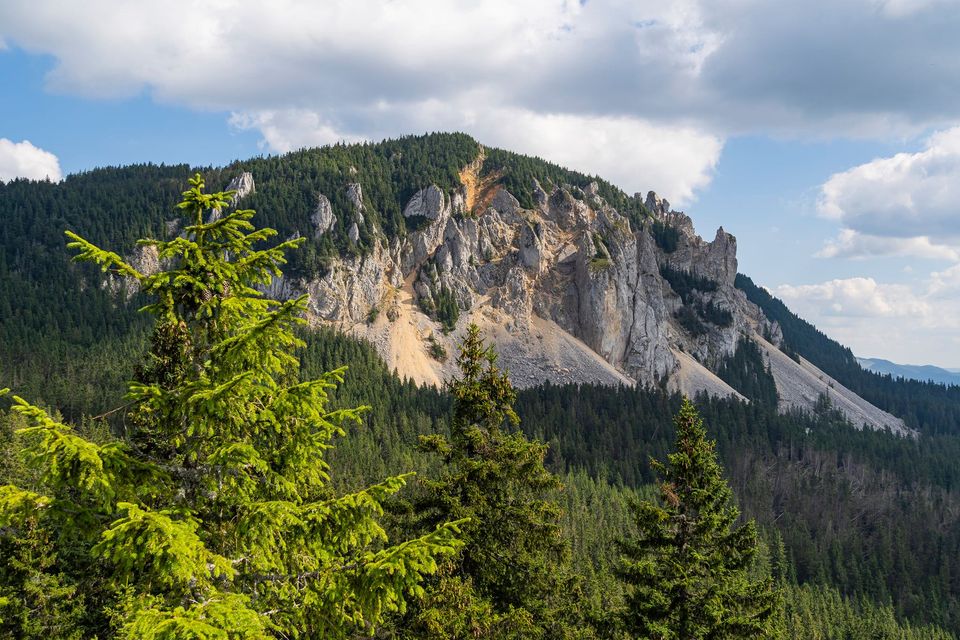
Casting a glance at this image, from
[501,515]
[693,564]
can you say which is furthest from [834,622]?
[501,515]

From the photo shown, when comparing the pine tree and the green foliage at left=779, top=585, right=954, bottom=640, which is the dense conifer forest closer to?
the pine tree

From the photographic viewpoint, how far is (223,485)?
1053cm

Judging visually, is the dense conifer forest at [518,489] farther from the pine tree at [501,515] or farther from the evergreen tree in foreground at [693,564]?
the evergreen tree in foreground at [693,564]

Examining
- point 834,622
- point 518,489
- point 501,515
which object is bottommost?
point 834,622

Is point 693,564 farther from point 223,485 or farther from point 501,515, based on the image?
point 223,485

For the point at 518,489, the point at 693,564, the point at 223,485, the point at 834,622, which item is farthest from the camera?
the point at 834,622

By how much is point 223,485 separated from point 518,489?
10822 millimetres

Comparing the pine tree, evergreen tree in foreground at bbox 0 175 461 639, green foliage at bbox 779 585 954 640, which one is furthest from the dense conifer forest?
green foliage at bbox 779 585 954 640

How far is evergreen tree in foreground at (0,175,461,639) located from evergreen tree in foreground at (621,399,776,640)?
1020 cm

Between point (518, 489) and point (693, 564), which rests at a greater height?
point (518, 489)

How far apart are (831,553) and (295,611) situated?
129 meters

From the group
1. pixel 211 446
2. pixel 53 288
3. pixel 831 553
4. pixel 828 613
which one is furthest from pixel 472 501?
pixel 53 288

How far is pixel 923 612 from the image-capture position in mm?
96438

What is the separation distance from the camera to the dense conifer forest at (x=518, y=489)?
17.8 meters
